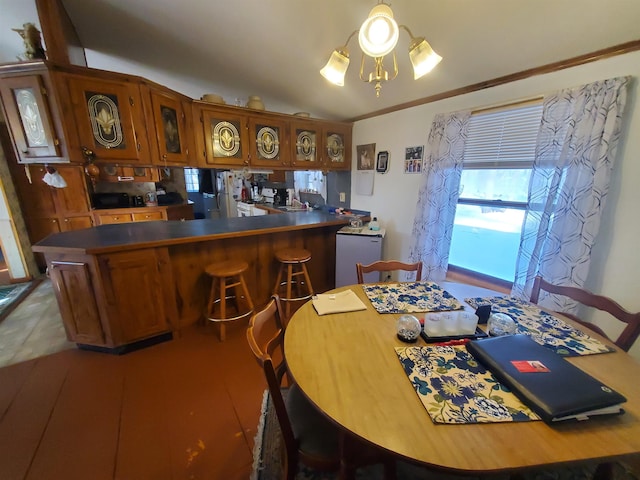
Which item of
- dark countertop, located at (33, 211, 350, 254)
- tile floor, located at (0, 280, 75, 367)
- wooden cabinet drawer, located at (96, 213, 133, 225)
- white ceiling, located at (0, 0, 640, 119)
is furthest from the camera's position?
wooden cabinet drawer, located at (96, 213, 133, 225)

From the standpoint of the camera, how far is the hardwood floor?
1.27m

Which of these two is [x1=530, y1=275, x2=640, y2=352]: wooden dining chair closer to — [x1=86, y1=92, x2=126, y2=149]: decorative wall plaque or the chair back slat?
the chair back slat

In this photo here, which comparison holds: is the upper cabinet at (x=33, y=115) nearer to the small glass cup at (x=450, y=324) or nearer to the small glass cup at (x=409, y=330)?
the small glass cup at (x=409, y=330)

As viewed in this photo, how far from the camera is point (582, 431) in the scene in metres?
0.66

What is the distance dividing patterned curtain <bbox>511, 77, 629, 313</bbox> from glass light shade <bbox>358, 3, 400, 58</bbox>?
1.49 m

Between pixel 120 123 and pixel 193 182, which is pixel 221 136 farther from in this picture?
pixel 193 182

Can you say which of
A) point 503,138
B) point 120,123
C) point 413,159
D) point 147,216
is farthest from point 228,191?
point 503,138

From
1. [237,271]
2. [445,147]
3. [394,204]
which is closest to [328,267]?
[394,204]

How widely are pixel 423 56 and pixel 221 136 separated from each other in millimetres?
2191

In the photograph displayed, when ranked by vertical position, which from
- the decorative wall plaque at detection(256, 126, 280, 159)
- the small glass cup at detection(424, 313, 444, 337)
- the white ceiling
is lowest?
the small glass cup at detection(424, 313, 444, 337)

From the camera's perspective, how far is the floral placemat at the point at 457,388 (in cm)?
70

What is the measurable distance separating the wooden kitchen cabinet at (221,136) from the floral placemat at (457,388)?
8.43 feet

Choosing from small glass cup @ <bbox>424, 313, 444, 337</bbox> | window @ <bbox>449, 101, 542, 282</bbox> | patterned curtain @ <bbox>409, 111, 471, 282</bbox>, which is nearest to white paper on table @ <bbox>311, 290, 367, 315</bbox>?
small glass cup @ <bbox>424, 313, 444, 337</bbox>

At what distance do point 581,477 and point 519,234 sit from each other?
155 cm
